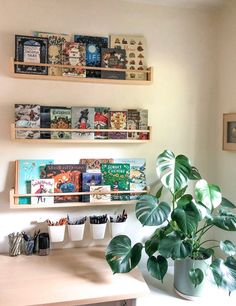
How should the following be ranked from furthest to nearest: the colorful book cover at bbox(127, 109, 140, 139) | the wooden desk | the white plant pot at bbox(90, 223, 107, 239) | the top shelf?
1. the colorful book cover at bbox(127, 109, 140, 139)
2. the white plant pot at bbox(90, 223, 107, 239)
3. the top shelf
4. the wooden desk

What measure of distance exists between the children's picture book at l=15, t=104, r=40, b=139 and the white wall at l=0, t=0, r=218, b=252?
55 mm

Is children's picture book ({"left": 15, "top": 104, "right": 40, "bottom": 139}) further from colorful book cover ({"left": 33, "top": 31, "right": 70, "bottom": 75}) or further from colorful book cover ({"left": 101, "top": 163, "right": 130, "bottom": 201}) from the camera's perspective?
colorful book cover ({"left": 101, "top": 163, "right": 130, "bottom": 201})

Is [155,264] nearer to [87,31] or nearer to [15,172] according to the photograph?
[15,172]

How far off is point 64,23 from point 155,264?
146 cm

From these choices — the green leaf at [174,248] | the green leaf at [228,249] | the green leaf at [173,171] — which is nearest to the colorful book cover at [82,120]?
the green leaf at [173,171]

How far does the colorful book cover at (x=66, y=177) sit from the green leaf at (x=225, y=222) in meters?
0.80

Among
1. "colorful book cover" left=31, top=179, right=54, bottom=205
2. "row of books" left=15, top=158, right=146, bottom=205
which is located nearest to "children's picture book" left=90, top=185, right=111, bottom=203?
"row of books" left=15, top=158, right=146, bottom=205

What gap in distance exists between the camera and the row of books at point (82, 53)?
1.68 meters

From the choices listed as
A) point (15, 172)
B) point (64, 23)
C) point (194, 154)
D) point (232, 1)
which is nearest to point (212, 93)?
point (194, 154)

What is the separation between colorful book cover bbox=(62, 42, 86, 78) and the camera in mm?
1733

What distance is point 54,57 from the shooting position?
5.70ft

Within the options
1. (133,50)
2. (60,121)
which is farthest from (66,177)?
(133,50)

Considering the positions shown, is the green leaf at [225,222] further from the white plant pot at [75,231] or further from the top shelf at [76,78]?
the top shelf at [76,78]

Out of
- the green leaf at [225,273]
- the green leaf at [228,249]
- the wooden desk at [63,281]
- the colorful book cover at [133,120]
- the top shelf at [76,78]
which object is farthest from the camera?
the colorful book cover at [133,120]
